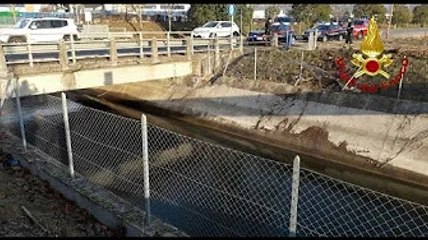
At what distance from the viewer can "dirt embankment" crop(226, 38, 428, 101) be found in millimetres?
14484

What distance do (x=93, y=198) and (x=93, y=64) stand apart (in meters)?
10.5

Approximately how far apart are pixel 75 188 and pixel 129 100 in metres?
16.6

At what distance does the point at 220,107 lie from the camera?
18.3m

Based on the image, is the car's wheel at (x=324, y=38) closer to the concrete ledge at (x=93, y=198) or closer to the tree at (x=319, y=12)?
the tree at (x=319, y=12)

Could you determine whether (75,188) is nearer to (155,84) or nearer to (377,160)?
(377,160)

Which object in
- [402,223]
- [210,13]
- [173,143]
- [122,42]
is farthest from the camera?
[210,13]

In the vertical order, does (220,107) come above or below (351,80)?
below

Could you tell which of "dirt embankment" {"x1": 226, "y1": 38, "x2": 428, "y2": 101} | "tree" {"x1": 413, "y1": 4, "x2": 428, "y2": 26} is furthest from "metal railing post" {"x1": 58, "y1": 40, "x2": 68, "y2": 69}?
"tree" {"x1": 413, "y1": 4, "x2": 428, "y2": 26}

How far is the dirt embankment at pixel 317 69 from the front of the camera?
1448 centimetres

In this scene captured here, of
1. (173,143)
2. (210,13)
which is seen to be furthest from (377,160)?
(210,13)

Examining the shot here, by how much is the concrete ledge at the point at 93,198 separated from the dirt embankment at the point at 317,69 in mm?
10792

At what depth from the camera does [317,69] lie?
56.3 feet

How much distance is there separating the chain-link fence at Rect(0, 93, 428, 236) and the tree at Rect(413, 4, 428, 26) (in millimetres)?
38988

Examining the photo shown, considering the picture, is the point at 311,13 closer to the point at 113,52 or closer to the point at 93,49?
the point at 93,49
